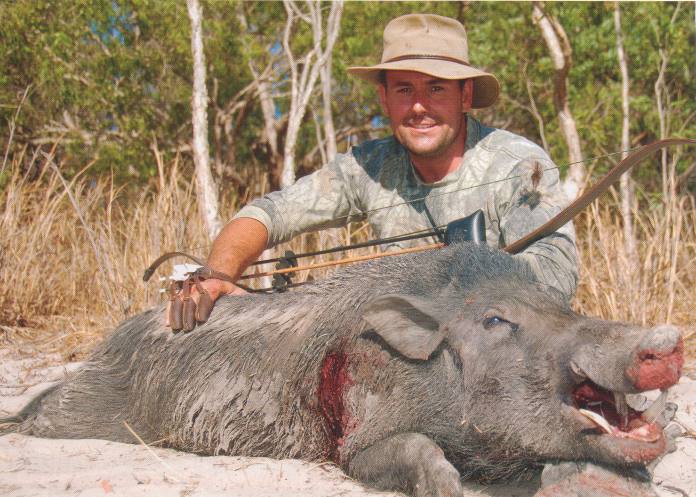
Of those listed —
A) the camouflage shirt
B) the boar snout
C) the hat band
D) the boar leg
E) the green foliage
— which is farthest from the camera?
the green foliage

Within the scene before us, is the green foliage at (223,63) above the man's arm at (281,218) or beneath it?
above

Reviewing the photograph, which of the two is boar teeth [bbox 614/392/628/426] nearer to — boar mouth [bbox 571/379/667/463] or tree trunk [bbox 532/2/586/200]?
boar mouth [bbox 571/379/667/463]

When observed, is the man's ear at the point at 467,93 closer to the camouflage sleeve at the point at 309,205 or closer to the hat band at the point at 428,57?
the hat band at the point at 428,57

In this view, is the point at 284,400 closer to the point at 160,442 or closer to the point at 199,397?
the point at 199,397

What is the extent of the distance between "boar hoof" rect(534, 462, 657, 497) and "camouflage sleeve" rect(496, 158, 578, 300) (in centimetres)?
100

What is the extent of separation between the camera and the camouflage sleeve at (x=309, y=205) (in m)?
4.30

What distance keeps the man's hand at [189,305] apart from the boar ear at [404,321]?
981 millimetres

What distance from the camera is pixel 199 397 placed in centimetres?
319

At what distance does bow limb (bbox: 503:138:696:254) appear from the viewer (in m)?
3.08

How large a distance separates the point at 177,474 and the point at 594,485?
4.70 feet

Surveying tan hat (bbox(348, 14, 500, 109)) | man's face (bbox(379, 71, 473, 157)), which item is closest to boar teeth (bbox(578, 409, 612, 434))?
man's face (bbox(379, 71, 473, 157))

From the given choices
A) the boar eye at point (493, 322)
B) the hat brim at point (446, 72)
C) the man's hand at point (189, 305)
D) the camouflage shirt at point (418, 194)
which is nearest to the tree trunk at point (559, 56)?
the hat brim at point (446, 72)

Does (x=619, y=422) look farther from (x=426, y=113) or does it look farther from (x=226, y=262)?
(x=426, y=113)

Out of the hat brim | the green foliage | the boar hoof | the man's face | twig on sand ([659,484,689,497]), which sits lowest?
twig on sand ([659,484,689,497])
